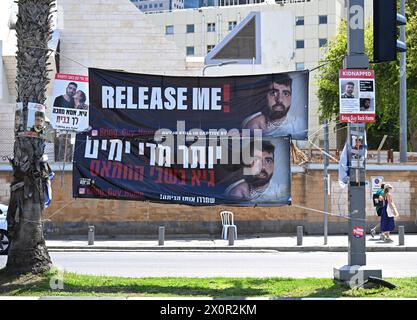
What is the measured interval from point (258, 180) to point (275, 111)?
1120 millimetres

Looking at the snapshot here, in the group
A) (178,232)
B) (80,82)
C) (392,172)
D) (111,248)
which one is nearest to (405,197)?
(392,172)

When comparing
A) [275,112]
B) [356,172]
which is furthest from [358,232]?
[275,112]

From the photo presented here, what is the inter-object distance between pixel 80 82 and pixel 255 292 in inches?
164

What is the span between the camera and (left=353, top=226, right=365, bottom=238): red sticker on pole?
877 cm

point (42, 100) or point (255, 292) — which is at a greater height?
point (42, 100)

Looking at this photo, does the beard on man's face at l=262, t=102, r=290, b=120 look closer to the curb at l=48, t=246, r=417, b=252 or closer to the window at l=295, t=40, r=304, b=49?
the curb at l=48, t=246, r=417, b=252

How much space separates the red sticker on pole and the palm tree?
4.62 meters

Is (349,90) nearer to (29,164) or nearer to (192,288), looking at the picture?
(192,288)

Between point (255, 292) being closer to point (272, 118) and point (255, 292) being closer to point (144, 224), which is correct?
point (272, 118)

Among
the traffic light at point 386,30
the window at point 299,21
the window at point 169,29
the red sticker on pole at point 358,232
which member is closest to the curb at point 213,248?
the red sticker on pole at point 358,232

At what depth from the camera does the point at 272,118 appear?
31.7 feet

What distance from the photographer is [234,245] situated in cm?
1939

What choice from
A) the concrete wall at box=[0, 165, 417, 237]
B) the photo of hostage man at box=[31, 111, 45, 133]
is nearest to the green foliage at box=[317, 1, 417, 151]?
the concrete wall at box=[0, 165, 417, 237]

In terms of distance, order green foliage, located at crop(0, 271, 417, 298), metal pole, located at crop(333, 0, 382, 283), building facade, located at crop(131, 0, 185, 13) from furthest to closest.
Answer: building facade, located at crop(131, 0, 185, 13) → metal pole, located at crop(333, 0, 382, 283) → green foliage, located at crop(0, 271, 417, 298)
